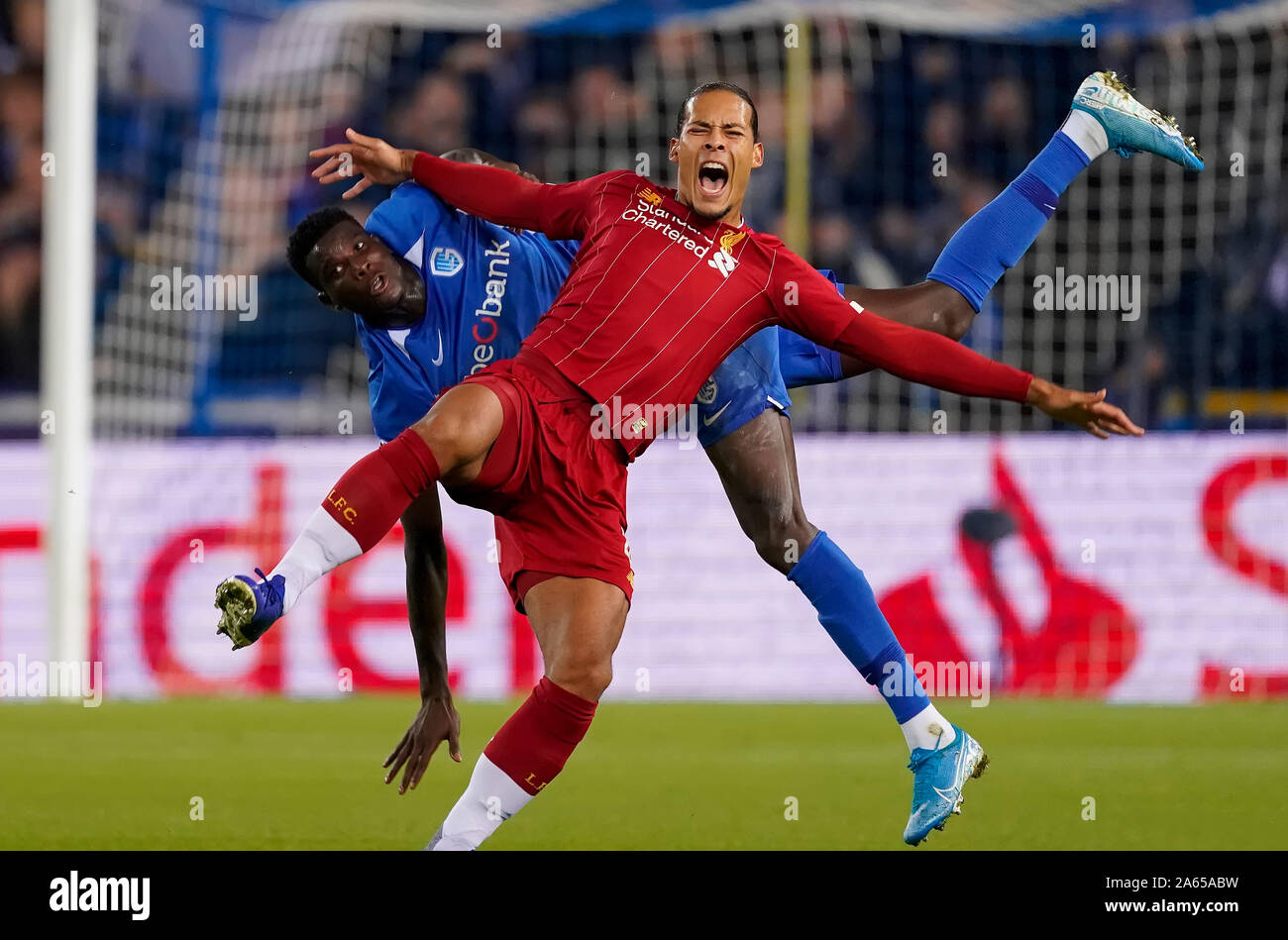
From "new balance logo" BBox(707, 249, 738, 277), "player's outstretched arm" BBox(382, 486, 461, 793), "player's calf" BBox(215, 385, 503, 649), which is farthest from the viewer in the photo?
"player's outstretched arm" BBox(382, 486, 461, 793)

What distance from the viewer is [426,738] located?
4910 mm

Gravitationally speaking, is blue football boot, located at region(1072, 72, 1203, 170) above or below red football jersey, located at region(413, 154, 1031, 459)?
above

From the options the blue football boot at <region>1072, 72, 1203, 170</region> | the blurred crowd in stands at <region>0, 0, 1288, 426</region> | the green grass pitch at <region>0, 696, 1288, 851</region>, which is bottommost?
the green grass pitch at <region>0, 696, 1288, 851</region>

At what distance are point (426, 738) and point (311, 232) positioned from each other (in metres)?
1.52

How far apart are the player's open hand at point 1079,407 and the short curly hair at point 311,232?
2.10 metres

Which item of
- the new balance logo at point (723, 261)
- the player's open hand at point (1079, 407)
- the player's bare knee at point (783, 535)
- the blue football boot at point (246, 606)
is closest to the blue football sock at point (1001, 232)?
the player's bare knee at point (783, 535)

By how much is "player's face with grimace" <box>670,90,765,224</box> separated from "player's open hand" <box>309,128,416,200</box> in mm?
860

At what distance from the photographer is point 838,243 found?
11820 millimetres

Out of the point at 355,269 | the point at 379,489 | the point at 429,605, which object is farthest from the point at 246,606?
the point at 355,269

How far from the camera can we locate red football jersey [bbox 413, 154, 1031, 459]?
461cm

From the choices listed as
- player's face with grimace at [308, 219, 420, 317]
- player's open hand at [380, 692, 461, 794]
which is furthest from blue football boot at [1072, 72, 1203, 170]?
player's open hand at [380, 692, 461, 794]

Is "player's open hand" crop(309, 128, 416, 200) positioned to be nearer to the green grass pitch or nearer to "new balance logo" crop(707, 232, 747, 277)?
"new balance logo" crop(707, 232, 747, 277)

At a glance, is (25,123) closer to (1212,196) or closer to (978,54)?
(978,54)

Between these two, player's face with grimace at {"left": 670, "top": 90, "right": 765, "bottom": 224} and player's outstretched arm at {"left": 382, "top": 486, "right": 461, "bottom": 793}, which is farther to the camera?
player's outstretched arm at {"left": 382, "top": 486, "right": 461, "bottom": 793}
